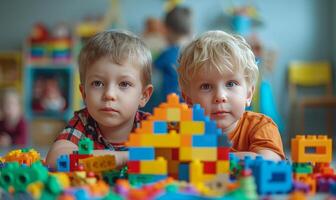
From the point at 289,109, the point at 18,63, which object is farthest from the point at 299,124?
the point at 18,63

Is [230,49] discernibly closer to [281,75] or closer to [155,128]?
[155,128]

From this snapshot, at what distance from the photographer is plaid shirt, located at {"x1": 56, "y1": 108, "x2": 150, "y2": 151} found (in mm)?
1287

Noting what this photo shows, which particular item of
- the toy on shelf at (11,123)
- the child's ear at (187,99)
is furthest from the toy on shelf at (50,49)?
the child's ear at (187,99)

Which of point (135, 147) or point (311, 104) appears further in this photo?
point (311, 104)

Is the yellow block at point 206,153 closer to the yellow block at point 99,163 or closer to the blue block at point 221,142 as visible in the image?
the blue block at point 221,142

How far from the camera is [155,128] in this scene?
934mm

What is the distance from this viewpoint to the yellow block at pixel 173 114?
936 mm

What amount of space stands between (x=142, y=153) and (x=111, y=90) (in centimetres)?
30

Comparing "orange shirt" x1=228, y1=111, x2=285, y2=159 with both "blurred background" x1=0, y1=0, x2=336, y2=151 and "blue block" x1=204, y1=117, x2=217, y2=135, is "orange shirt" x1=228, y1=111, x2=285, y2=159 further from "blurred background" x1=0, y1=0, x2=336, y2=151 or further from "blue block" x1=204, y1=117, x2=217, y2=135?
"blurred background" x1=0, y1=0, x2=336, y2=151

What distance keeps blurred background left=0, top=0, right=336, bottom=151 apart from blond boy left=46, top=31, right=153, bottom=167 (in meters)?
3.06

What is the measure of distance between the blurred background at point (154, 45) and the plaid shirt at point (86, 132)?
120 inches

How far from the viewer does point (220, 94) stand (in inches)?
44.8

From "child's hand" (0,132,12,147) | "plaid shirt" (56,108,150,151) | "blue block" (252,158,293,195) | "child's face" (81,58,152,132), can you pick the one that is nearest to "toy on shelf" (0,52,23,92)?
"child's hand" (0,132,12,147)

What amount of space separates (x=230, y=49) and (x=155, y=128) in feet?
1.11
